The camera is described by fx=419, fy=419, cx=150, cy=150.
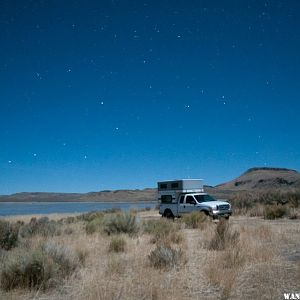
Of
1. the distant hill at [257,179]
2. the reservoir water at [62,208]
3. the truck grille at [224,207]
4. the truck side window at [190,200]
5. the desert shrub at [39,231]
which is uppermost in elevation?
the distant hill at [257,179]

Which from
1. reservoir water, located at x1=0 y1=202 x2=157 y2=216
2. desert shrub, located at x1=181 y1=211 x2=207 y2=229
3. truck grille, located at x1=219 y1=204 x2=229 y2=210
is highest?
truck grille, located at x1=219 y1=204 x2=229 y2=210

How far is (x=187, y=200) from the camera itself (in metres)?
26.5

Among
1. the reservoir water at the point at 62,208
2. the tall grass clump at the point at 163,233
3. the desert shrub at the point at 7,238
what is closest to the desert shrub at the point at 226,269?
the tall grass clump at the point at 163,233

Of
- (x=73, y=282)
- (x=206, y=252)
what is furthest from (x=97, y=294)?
(x=206, y=252)

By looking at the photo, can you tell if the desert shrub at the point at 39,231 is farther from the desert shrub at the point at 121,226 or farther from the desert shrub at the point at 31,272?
the desert shrub at the point at 31,272

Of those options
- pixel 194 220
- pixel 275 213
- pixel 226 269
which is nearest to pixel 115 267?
pixel 226 269

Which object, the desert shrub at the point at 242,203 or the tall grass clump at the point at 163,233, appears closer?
the tall grass clump at the point at 163,233

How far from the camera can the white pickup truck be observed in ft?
81.9

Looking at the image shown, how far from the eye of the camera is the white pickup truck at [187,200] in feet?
81.9

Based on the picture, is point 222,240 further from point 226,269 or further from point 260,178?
point 260,178

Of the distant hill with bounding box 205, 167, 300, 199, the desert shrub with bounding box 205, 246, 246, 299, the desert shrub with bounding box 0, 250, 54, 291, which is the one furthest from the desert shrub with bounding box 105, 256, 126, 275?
the distant hill with bounding box 205, 167, 300, 199

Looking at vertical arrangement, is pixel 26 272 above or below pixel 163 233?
below

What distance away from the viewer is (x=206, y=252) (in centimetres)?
1218

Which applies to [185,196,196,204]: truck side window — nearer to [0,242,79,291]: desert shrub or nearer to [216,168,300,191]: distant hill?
[0,242,79,291]: desert shrub
